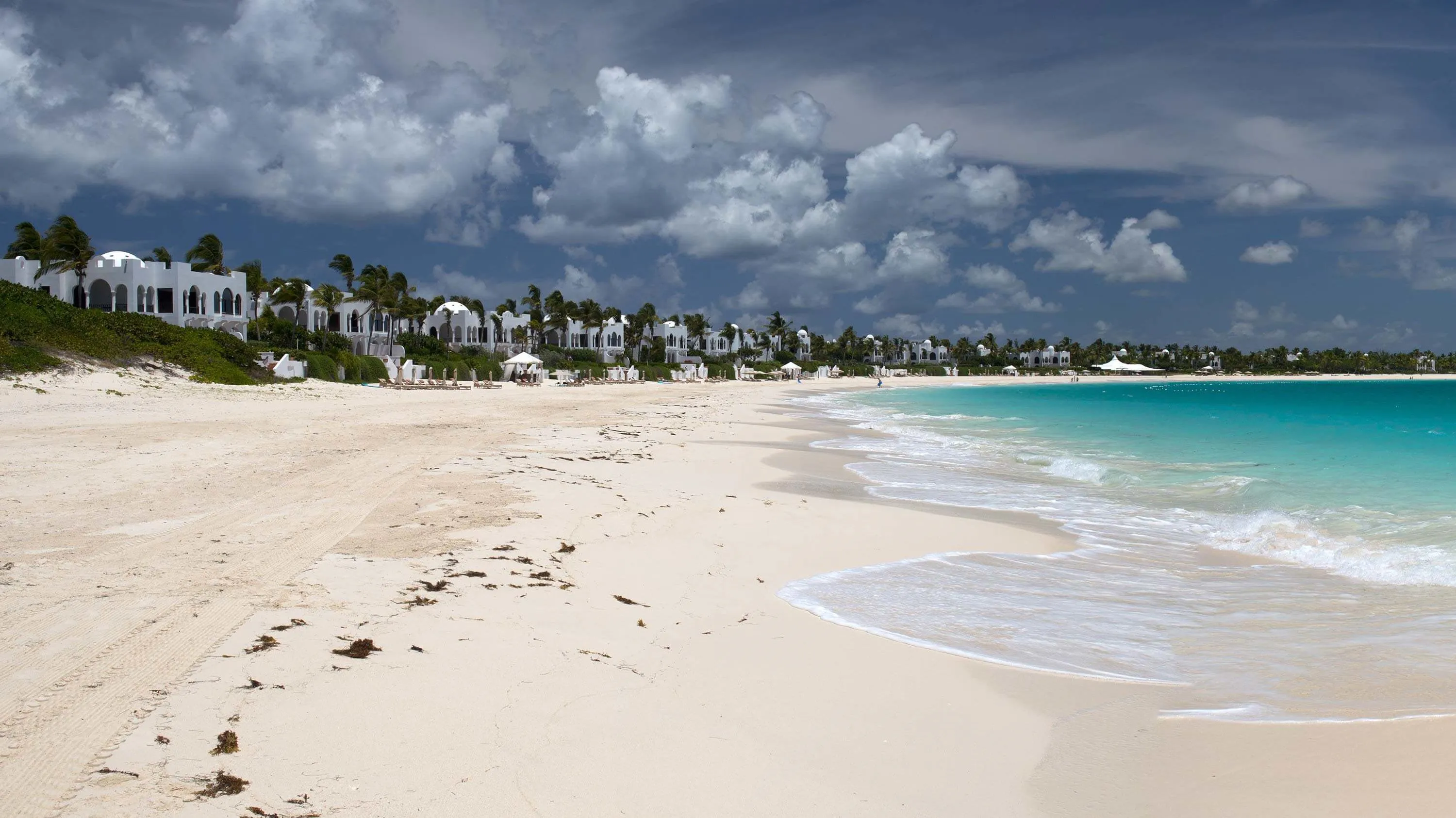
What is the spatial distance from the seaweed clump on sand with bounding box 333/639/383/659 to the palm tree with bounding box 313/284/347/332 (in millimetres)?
52423

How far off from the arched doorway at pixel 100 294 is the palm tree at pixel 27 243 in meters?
2.54

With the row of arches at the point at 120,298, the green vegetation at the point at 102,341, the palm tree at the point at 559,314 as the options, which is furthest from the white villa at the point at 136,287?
the palm tree at the point at 559,314

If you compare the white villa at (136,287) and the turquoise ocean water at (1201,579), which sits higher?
the white villa at (136,287)

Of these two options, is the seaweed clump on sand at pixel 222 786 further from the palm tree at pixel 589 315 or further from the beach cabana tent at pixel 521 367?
the palm tree at pixel 589 315

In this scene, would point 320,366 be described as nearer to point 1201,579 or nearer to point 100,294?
point 100,294

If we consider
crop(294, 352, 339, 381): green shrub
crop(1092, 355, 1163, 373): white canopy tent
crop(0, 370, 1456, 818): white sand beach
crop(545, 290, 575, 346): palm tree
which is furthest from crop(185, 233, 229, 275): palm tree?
crop(1092, 355, 1163, 373): white canopy tent

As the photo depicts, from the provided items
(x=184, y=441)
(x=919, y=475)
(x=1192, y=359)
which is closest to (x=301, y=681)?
(x=184, y=441)

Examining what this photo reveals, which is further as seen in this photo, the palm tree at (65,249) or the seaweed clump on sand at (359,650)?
the palm tree at (65,249)

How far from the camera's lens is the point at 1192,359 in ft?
562

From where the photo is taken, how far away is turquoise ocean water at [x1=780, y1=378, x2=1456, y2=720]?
510 centimetres

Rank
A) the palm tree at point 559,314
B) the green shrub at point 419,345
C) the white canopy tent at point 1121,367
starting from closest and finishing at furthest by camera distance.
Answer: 1. the green shrub at point 419,345
2. the palm tree at point 559,314
3. the white canopy tent at point 1121,367

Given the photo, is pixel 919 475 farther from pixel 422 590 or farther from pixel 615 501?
pixel 422 590

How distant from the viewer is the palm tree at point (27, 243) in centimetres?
4203

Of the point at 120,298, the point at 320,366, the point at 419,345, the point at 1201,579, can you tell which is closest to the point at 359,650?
the point at 1201,579
